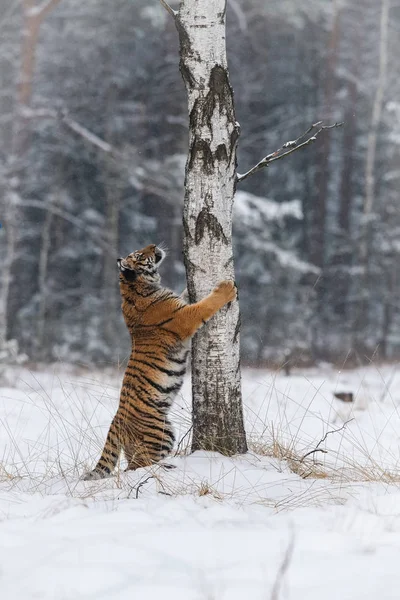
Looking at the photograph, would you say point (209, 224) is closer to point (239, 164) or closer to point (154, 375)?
point (154, 375)

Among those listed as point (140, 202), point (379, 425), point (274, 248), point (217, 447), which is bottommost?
point (379, 425)

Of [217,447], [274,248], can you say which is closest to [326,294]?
[274,248]

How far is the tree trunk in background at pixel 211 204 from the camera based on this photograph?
4598 mm

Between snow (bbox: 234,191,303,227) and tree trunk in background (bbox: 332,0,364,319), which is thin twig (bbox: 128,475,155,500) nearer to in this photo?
snow (bbox: 234,191,303,227)

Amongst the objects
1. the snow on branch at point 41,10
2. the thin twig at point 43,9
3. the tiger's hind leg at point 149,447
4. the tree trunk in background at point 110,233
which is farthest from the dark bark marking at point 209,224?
the tree trunk in background at point 110,233

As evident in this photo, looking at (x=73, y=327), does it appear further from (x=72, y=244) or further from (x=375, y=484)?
(x=375, y=484)

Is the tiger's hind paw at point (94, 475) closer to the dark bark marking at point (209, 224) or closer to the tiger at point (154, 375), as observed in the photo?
the tiger at point (154, 375)

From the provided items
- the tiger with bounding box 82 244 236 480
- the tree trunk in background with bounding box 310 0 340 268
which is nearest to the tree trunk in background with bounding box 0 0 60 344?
the tree trunk in background with bounding box 310 0 340 268

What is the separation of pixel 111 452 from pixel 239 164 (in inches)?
650

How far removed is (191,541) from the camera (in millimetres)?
2887

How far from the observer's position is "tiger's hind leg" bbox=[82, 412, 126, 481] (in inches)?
171

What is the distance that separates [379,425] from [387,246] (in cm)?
1374

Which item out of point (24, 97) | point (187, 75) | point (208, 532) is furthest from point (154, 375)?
point (24, 97)

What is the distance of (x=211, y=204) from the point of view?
4.62 m
